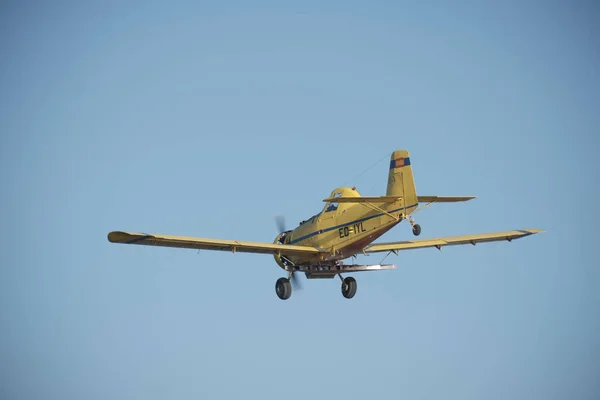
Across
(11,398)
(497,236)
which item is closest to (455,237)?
(497,236)

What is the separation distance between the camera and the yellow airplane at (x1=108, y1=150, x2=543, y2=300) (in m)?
27.5

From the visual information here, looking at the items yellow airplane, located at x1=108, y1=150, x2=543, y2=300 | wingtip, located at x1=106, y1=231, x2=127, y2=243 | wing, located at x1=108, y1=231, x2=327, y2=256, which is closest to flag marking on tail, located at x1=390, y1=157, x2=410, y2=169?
yellow airplane, located at x1=108, y1=150, x2=543, y2=300

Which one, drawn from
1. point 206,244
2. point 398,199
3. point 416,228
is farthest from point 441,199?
point 206,244

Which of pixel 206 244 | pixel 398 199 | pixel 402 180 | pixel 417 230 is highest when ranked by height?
pixel 402 180

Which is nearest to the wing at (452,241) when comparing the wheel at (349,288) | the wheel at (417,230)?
the wheel at (349,288)

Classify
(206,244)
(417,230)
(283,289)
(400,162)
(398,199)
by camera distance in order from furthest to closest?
(283,289) → (206,244) → (400,162) → (398,199) → (417,230)

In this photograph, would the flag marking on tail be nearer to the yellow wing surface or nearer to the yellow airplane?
the yellow airplane

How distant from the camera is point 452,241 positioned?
33.7m

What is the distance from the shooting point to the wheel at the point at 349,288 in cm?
3206

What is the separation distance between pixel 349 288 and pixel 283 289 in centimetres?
262

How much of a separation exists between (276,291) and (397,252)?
201 inches

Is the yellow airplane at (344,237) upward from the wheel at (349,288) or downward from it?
upward

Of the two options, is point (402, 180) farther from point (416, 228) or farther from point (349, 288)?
point (349, 288)

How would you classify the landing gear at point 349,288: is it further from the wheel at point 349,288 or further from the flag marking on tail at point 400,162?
the flag marking on tail at point 400,162
